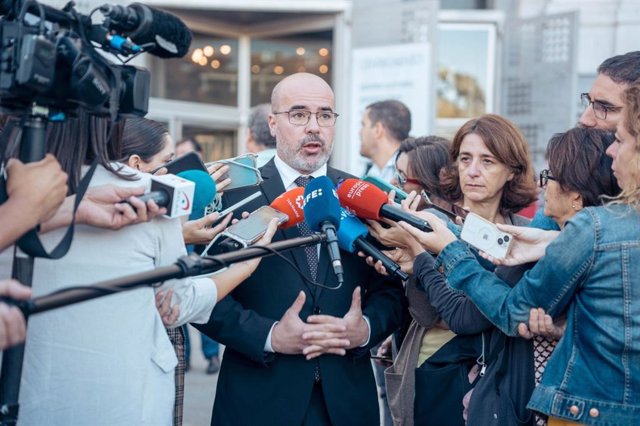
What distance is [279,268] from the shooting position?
3.55m

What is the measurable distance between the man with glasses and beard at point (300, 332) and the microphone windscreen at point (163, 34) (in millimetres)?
1153

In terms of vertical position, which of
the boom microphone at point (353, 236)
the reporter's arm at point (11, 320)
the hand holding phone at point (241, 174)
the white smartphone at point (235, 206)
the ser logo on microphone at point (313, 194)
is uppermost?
the hand holding phone at point (241, 174)

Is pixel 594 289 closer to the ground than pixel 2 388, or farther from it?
farther from it

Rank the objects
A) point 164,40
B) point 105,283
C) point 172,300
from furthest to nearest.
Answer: point 172,300, point 164,40, point 105,283

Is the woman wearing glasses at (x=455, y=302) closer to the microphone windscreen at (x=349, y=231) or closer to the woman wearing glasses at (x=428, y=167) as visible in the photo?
the microphone windscreen at (x=349, y=231)

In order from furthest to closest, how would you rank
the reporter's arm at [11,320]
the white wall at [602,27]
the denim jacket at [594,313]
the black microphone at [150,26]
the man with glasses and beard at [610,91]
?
the white wall at [602,27] → the man with glasses and beard at [610,91] → the denim jacket at [594,313] → the black microphone at [150,26] → the reporter's arm at [11,320]

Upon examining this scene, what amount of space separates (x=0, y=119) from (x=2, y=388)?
1020 millimetres

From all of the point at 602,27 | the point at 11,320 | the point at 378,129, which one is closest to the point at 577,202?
the point at 11,320

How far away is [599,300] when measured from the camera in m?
2.85

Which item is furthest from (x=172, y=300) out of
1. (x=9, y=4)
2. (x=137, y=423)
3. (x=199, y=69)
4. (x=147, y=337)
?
(x=199, y=69)

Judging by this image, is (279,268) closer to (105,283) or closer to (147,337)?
(147,337)

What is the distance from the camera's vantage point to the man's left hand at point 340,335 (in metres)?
3.39

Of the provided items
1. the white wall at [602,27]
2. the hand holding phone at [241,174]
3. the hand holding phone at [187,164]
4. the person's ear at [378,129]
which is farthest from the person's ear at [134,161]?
the white wall at [602,27]

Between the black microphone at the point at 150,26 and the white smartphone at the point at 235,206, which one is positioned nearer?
the black microphone at the point at 150,26
